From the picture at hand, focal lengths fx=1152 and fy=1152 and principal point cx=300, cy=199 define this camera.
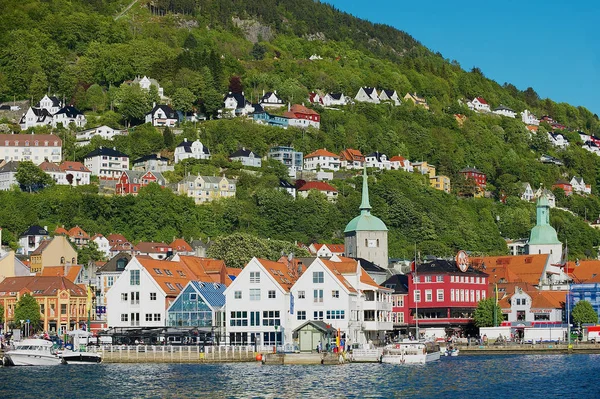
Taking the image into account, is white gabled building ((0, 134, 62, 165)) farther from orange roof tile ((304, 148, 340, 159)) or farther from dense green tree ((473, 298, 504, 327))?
dense green tree ((473, 298, 504, 327))

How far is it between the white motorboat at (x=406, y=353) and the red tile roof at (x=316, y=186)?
93550 mm

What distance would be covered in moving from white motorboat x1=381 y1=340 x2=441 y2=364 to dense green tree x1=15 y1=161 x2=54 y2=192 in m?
89.6

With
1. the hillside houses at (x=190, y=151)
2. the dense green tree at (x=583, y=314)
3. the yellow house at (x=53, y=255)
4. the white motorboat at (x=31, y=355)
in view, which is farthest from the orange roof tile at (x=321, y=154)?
the white motorboat at (x=31, y=355)

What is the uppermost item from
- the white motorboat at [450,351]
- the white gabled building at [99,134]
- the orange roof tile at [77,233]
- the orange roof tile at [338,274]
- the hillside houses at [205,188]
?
the white gabled building at [99,134]

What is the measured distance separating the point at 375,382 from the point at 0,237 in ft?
286

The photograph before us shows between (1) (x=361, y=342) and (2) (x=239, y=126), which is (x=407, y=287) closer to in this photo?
(1) (x=361, y=342)

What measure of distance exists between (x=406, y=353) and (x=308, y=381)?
17.8 metres

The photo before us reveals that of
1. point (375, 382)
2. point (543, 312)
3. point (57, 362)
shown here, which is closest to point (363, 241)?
point (543, 312)

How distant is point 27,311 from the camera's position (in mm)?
105000

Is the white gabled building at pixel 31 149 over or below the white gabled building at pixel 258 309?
over

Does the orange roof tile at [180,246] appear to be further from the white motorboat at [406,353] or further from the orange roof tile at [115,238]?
the white motorboat at [406,353]

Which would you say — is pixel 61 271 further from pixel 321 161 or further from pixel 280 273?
pixel 321 161

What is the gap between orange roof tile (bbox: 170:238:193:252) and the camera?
14562 centimetres

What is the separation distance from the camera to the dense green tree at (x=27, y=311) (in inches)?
4122
